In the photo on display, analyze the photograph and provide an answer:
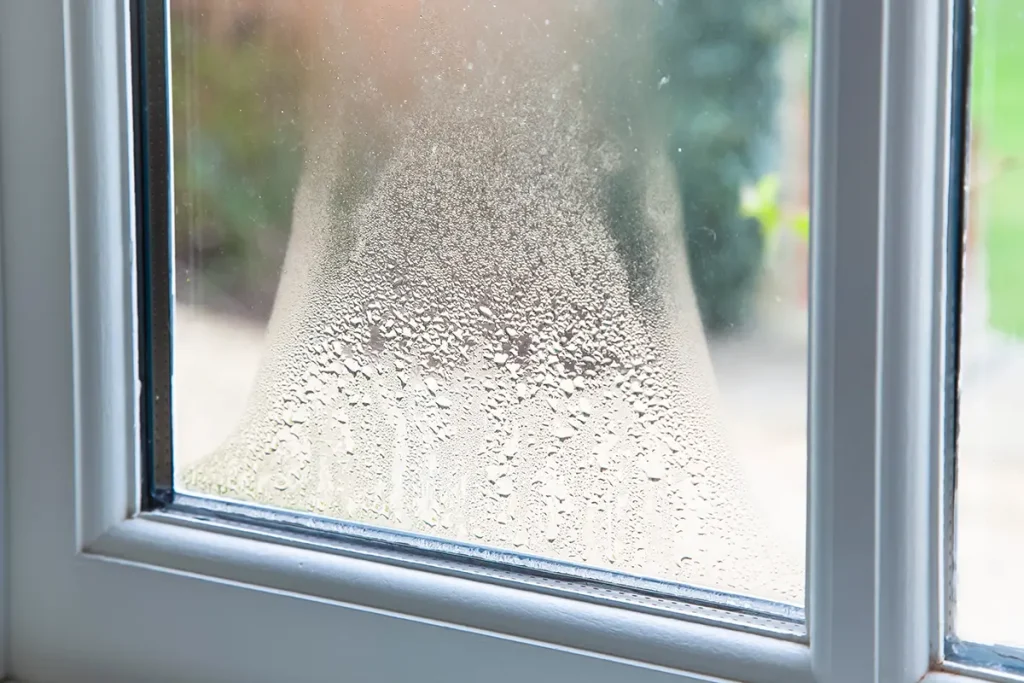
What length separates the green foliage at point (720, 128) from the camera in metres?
0.60

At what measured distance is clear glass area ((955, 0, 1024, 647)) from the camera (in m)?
0.54

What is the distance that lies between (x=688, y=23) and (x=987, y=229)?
0.21 m

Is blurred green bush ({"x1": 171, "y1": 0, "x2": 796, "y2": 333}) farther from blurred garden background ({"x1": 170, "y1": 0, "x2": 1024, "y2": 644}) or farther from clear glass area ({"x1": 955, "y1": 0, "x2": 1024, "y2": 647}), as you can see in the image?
clear glass area ({"x1": 955, "y1": 0, "x2": 1024, "y2": 647})

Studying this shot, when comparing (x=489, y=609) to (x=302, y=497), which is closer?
(x=489, y=609)

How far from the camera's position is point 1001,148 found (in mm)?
547

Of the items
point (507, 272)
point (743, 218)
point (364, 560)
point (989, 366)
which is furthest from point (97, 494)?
point (989, 366)

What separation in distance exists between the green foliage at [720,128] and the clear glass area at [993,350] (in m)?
0.11

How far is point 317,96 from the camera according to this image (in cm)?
72

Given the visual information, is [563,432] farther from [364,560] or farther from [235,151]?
[235,151]

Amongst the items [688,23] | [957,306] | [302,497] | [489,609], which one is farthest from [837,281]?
[302,497]

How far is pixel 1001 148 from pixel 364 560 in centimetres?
46

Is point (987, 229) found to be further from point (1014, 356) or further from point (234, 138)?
point (234, 138)

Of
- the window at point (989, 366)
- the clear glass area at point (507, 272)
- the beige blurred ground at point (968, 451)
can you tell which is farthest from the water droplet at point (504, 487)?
the window at point (989, 366)

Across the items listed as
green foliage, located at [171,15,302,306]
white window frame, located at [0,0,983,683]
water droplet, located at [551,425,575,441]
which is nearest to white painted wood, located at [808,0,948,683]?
white window frame, located at [0,0,983,683]
